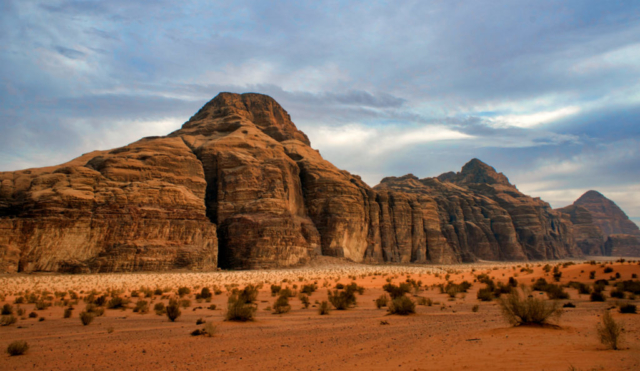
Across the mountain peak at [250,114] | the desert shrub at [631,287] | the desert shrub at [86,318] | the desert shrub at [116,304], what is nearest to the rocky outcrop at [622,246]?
the mountain peak at [250,114]

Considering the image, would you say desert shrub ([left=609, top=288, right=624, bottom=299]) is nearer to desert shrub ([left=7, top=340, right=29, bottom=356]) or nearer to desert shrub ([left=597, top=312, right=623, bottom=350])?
desert shrub ([left=597, top=312, right=623, bottom=350])

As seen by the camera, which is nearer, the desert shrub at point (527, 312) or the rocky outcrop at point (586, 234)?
the desert shrub at point (527, 312)

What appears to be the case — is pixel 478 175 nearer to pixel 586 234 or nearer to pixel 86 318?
pixel 586 234

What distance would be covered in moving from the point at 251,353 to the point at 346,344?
2.36 m

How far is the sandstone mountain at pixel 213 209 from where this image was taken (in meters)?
45.7

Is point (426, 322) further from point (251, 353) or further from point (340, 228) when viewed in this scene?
point (340, 228)

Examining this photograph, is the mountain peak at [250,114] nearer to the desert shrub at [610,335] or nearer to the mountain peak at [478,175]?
the desert shrub at [610,335]

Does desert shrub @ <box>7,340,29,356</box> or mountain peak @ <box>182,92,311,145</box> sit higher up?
mountain peak @ <box>182,92,311,145</box>

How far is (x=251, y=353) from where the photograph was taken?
936cm

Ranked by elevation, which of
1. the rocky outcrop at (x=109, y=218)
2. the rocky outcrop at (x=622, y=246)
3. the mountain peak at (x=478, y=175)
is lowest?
the rocky outcrop at (x=622, y=246)

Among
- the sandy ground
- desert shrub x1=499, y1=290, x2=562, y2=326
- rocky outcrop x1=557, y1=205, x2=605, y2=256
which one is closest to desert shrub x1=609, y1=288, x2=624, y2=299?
the sandy ground

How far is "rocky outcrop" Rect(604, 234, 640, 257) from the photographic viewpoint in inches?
6137

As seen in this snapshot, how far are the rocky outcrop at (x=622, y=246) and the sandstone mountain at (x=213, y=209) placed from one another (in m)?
94.5

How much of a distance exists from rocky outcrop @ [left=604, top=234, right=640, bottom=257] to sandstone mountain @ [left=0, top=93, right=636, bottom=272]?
94.5 metres
